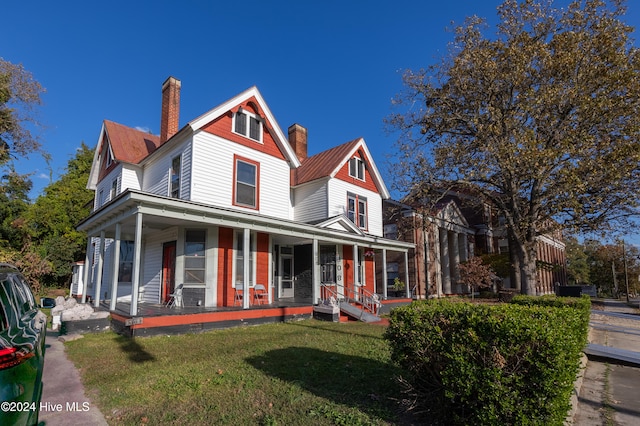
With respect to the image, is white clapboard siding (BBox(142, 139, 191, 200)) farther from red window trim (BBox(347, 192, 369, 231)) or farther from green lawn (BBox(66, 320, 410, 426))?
red window trim (BBox(347, 192, 369, 231))

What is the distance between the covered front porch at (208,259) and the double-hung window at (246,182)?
1311 millimetres

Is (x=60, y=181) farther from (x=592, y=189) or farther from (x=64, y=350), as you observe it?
(x=592, y=189)

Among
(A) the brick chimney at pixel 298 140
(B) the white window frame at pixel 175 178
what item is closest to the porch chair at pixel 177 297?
(B) the white window frame at pixel 175 178

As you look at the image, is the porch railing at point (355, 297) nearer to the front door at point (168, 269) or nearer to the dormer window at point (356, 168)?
the front door at point (168, 269)

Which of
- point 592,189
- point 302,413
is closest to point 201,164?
point 302,413

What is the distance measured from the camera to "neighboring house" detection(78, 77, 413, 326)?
12.7 m

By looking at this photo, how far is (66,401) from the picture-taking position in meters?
5.08

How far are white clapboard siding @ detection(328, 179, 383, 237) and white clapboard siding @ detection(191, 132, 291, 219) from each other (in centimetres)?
282

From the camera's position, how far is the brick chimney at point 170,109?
16688 millimetres

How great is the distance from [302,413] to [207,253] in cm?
985

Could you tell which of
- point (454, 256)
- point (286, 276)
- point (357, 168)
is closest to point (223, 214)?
point (286, 276)

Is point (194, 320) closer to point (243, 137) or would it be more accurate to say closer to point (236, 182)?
point (236, 182)

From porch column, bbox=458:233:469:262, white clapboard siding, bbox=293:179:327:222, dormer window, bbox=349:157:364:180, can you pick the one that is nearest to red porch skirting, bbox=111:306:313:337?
white clapboard siding, bbox=293:179:327:222

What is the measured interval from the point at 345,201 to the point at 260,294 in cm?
747
